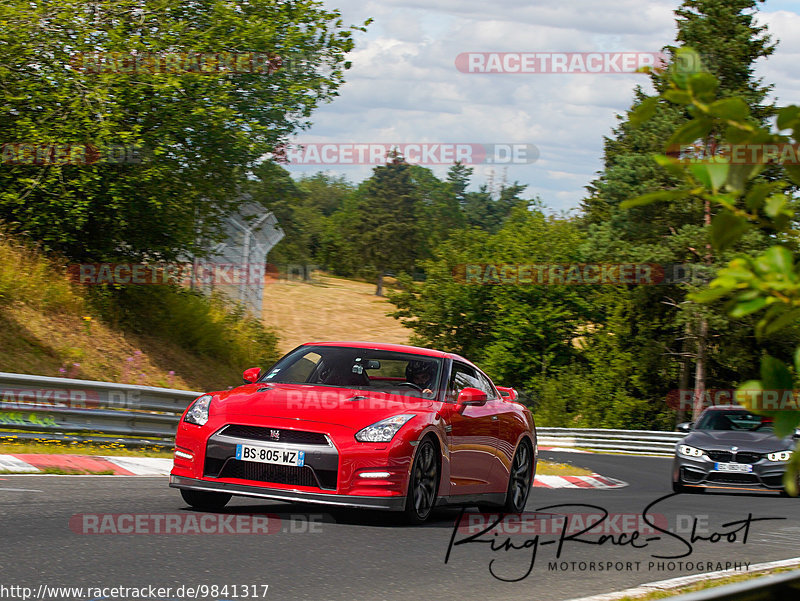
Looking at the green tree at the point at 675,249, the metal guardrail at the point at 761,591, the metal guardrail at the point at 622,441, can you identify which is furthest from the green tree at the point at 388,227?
the metal guardrail at the point at 761,591

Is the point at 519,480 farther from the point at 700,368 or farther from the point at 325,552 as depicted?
the point at 700,368

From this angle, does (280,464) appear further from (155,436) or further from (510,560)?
(155,436)

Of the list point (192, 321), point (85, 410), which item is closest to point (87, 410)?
point (85, 410)

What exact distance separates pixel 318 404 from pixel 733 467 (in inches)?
354

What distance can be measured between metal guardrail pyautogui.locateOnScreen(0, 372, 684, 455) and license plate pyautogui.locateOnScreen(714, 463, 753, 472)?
7526 millimetres

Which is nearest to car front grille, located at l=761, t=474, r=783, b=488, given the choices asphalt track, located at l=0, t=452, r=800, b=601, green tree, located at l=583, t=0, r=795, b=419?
asphalt track, located at l=0, t=452, r=800, b=601

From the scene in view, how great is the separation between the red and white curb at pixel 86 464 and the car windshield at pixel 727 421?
846 cm

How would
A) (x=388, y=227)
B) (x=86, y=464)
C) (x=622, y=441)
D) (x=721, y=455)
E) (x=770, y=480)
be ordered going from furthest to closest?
1. (x=388, y=227)
2. (x=622, y=441)
3. (x=721, y=455)
4. (x=770, y=480)
5. (x=86, y=464)

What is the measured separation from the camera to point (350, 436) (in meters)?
8.00

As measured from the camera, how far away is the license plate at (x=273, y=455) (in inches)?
310

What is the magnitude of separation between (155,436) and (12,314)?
6.87 meters

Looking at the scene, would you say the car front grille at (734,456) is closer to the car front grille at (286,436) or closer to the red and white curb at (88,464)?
the red and white curb at (88,464)

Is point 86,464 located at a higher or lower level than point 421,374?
lower

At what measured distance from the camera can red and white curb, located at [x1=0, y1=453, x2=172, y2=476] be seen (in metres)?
10.9
